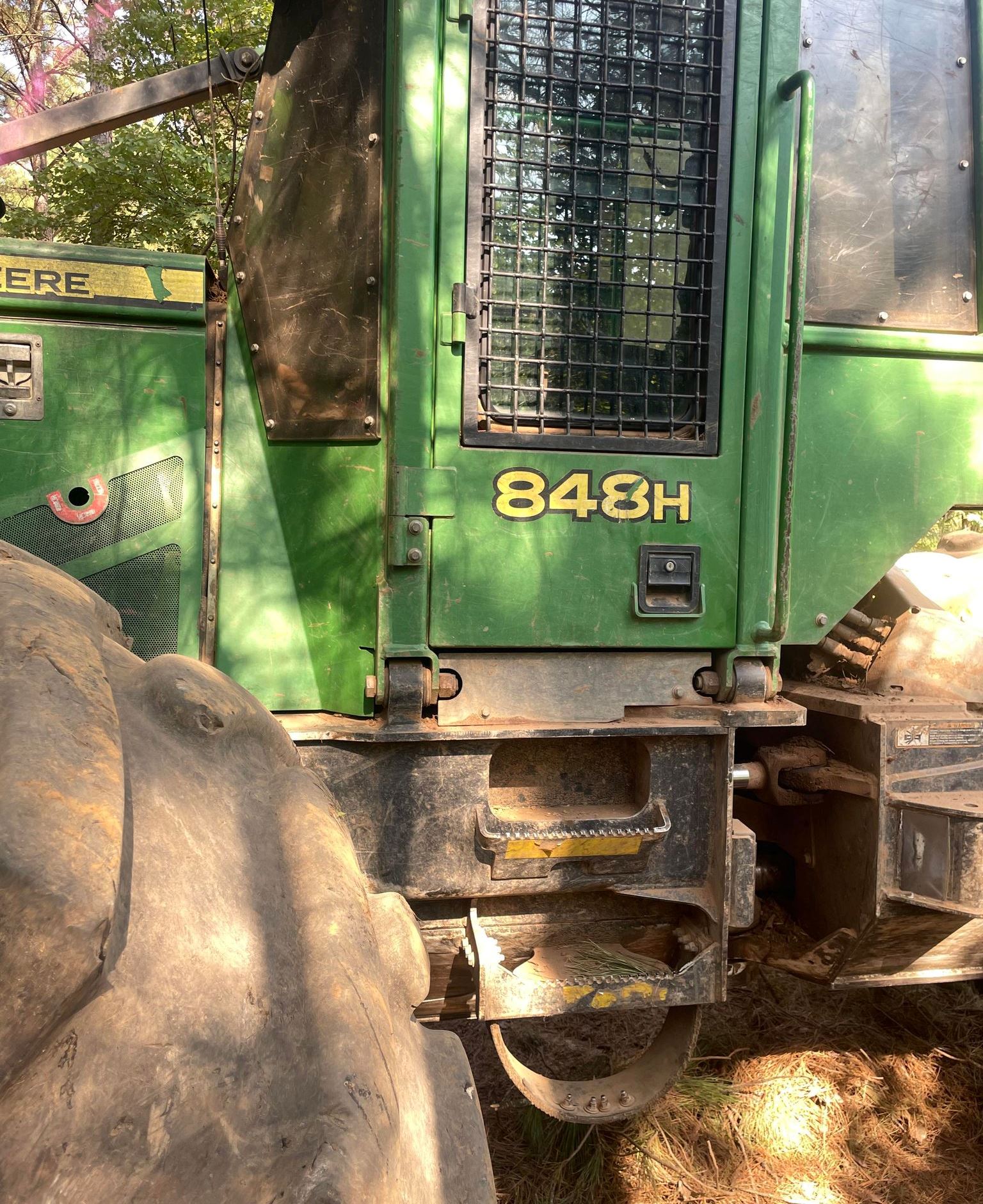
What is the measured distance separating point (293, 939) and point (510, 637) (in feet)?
4.28

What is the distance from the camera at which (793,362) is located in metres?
2.33

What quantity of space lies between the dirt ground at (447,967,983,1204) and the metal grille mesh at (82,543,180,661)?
178cm

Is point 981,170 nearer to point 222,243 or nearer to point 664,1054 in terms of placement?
point 222,243

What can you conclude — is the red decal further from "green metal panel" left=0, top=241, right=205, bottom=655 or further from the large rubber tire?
the large rubber tire

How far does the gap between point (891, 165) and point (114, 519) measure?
84.5 inches

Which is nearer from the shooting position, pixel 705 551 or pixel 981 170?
pixel 705 551

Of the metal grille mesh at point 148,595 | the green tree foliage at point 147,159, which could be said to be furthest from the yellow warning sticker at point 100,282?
the green tree foliage at point 147,159

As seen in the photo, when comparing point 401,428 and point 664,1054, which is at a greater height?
point 401,428

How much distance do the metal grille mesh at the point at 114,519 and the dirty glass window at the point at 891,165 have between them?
5.42 ft

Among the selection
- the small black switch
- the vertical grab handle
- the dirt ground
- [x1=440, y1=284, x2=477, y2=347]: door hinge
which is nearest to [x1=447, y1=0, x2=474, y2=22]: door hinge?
[x1=440, y1=284, x2=477, y2=347]: door hinge

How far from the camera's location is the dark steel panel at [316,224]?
7.10 ft

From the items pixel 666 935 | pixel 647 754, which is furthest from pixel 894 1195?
pixel 647 754

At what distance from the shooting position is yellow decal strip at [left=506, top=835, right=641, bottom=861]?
215 cm

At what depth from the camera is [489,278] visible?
7.17 ft
